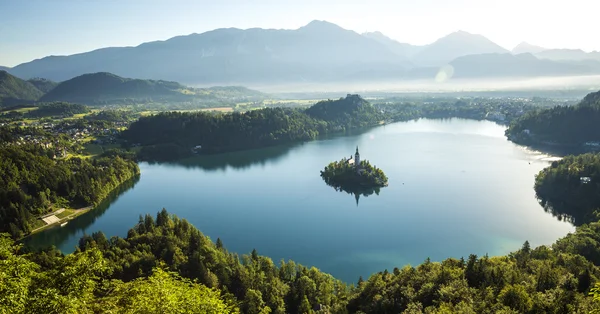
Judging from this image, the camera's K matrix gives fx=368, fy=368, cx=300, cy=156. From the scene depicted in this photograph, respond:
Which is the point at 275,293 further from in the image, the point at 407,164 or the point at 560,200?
the point at 407,164

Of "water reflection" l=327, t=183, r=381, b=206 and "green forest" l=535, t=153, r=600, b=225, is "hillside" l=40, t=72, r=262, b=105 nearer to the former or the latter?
"water reflection" l=327, t=183, r=381, b=206

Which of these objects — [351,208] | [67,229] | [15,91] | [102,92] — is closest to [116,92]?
[102,92]

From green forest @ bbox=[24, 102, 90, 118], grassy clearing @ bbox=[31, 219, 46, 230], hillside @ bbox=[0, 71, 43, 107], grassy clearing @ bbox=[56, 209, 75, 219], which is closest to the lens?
grassy clearing @ bbox=[31, 219, 46, 230]

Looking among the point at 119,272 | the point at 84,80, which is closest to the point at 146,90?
the point at 84,80

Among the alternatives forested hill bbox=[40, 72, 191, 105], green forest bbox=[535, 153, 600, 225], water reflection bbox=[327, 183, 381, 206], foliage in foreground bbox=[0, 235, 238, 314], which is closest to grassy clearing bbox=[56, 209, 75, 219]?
water reflection bbox=[327, 183, 381, 206]

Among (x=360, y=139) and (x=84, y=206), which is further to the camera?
(x=360, y=139)

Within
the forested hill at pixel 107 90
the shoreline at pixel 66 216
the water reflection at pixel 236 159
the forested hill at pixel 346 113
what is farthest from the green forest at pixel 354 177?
the forested hill at pixel 107 90
